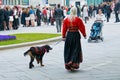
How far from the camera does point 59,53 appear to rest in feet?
51.9

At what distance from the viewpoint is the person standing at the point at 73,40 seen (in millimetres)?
11523

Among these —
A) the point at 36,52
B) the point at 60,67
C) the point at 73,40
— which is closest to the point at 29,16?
the point at 60,67

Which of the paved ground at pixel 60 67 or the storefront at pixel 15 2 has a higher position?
the storefront at pixel 15 2

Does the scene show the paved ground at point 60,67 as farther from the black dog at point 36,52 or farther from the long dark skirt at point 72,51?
the black dog at point 36,52


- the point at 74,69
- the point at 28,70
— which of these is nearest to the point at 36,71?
the point at 28,70

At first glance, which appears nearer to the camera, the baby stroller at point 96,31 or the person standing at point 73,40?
the person standing at point 73,40

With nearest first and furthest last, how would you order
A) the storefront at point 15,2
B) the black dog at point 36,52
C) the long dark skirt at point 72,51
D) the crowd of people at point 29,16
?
the long dark skirt at point 72,51 → the black dog at point 36,52 → the crowd of people at point 29,16 → the storefront at point 15,2

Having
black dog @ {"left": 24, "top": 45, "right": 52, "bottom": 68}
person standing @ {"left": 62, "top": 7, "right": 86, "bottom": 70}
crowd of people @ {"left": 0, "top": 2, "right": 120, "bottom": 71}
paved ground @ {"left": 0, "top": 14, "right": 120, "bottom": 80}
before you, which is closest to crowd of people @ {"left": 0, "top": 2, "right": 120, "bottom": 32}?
crowd of people @ {"left": 0, "top": 2, "right": 120, "bottom": 71}

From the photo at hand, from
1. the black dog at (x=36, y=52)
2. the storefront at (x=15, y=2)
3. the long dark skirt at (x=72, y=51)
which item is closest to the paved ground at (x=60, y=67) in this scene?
the long dark skirt at (x=72, y=51)

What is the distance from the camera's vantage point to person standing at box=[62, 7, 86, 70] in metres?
11.5

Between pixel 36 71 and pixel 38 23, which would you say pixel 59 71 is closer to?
pixel 36 71

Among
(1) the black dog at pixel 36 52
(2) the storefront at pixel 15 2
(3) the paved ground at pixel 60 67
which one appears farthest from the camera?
(2) the storefront at pixel 15 2

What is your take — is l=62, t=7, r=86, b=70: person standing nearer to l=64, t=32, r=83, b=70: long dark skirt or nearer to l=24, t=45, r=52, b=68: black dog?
l=64, t=32, r=83, b=70: long dark skirt

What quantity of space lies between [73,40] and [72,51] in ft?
0.97
